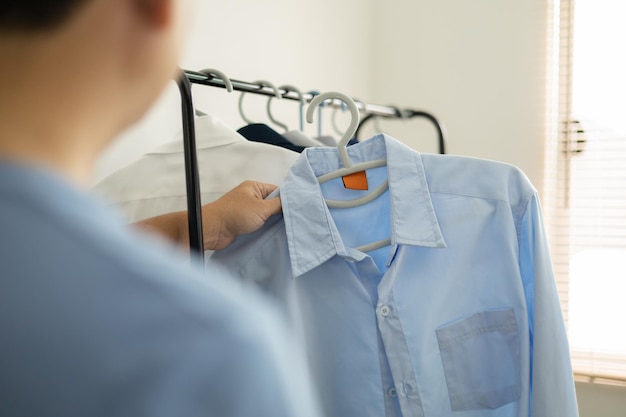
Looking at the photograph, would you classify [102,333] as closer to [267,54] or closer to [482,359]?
[482,359]

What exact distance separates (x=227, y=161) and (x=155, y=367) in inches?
37.9

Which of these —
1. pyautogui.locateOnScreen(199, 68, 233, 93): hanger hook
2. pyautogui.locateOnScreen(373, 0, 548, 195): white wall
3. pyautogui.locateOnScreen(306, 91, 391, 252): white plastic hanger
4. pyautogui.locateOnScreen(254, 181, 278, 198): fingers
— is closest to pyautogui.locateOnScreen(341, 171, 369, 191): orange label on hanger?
pyautogui.locateOnScreen(306, 91, 391, 252): white plastic hanger

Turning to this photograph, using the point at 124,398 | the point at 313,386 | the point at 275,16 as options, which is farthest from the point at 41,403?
the point at 275,16

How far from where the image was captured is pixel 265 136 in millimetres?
Result: 1273

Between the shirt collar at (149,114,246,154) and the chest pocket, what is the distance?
47 cm

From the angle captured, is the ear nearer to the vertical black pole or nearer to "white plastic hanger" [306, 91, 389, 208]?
the vertical black pole

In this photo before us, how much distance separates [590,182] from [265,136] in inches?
61.5

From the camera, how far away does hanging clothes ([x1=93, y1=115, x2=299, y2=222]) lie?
117cm

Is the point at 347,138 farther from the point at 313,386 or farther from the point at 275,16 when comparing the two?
the point at 275,16

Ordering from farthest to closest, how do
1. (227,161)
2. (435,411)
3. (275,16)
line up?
(275,16)
(227,161)
(435,411)

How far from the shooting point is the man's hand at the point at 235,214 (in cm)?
106

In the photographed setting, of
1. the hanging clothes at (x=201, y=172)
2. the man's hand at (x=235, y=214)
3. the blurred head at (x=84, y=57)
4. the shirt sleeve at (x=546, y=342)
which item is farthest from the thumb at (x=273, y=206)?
the blurred head at (x=84, y=57)

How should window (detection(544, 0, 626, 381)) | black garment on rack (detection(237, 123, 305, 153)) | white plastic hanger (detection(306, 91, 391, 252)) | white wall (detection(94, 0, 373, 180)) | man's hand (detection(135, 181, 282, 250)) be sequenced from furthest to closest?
window (detection(544, 0, 626, 381)) → white wall (detection(94, 0, 373, 180)) → black garment on rack (detection(237, 123, 305, 153)) → white plastic hanger (detection(306, 91, 391, 252)) → man's hand (detection(135, 181, 282, 250))

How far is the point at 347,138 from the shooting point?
3.75 ft
